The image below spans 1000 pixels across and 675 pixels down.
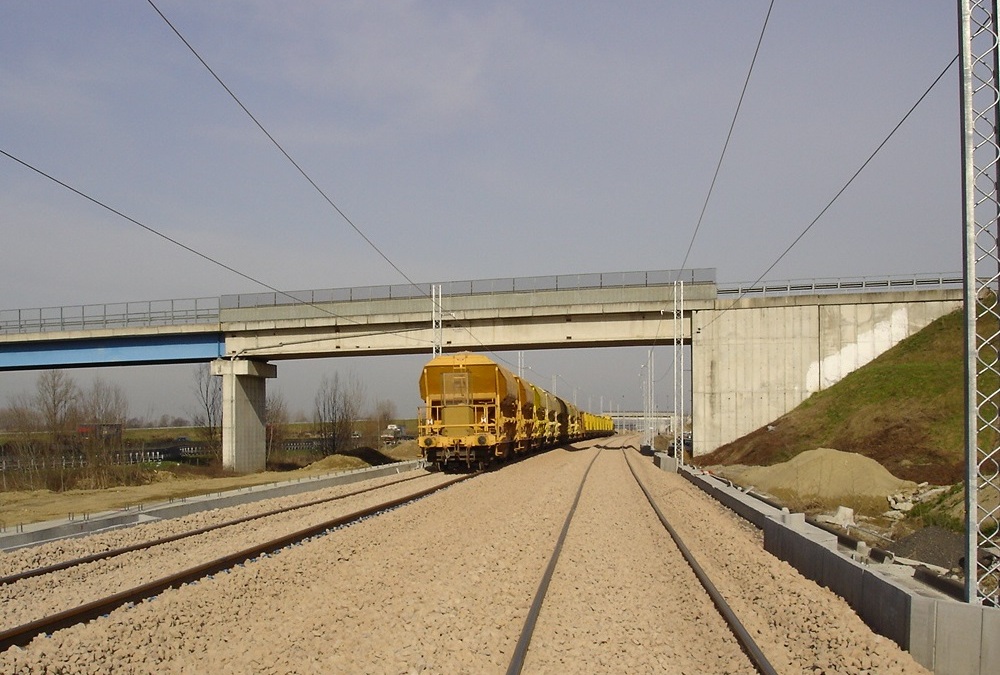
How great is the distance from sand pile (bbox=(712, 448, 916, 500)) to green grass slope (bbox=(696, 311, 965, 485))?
2630 mm

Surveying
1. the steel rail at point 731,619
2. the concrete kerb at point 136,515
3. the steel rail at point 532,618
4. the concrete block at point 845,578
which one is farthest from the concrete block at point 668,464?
the concrete block at point 845,578

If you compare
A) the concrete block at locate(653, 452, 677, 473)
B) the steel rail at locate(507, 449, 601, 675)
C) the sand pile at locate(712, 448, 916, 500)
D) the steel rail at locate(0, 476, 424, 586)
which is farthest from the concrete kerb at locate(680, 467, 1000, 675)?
the concrete block at locate(653, 452, 677, 473)

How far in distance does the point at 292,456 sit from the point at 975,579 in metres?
57.2

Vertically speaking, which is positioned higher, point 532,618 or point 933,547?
point 532,618

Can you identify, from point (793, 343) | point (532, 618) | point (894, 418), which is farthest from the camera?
point (793, 343)

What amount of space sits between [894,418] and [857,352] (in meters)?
7.77

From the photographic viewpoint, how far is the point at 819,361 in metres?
39.4

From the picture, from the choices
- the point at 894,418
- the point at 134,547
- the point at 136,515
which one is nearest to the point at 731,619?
the point at 134,547

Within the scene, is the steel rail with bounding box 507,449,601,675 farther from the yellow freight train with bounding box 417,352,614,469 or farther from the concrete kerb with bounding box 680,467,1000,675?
the yellow freight train with bounding box 417,352,614,469

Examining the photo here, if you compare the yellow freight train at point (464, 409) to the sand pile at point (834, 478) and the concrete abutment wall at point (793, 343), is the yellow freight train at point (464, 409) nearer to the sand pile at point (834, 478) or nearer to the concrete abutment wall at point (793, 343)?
the sand pile at point (834, 478)

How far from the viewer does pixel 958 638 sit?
6.94 metres

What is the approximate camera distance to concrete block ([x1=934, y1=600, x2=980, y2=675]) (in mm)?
6859

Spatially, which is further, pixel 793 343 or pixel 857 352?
pixel 793 343

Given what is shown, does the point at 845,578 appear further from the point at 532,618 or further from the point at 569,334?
the point at 569,334
